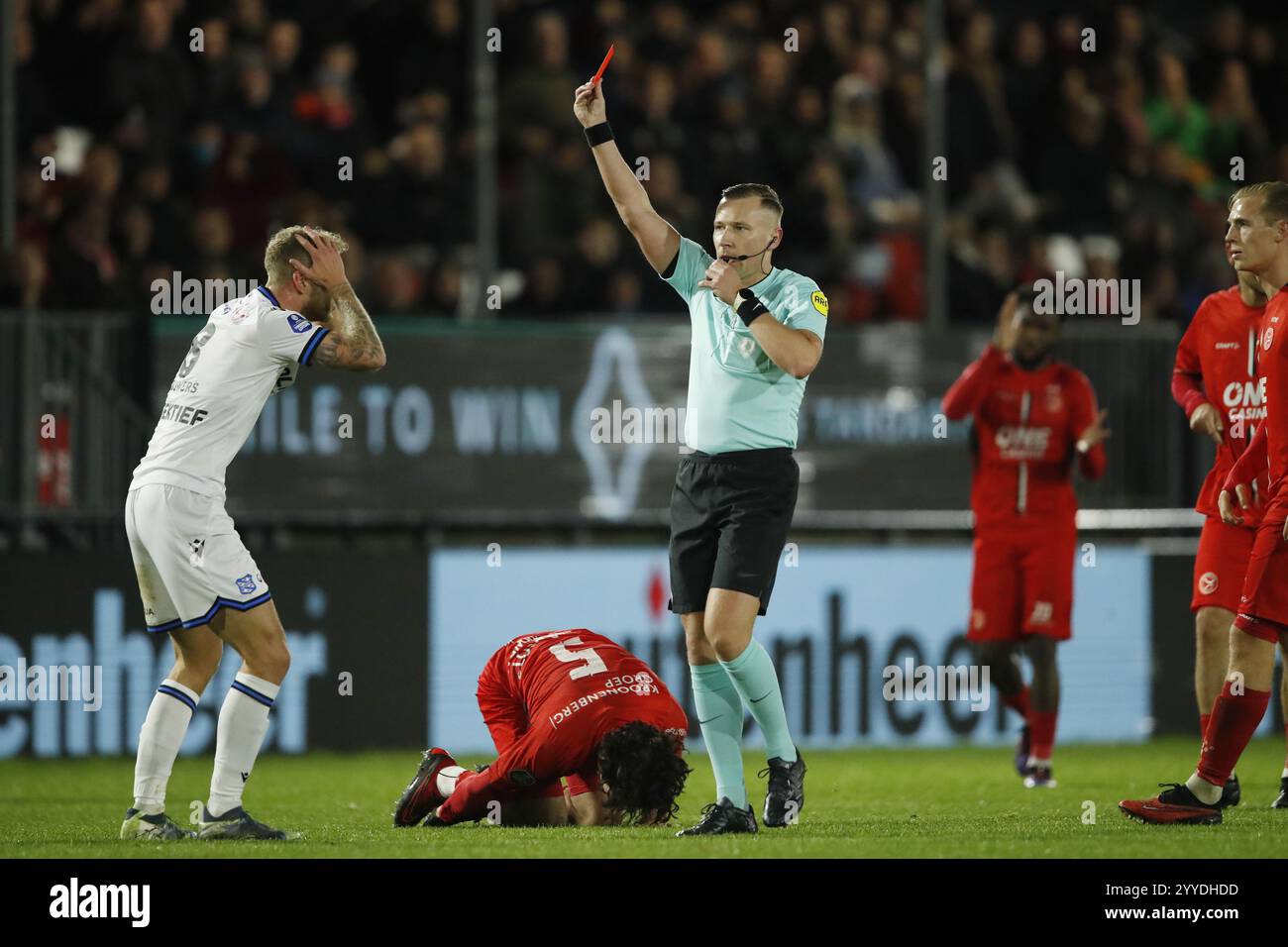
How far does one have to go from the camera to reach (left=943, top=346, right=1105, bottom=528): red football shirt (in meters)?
10.2

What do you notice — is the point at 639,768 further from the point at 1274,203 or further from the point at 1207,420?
the point at 1274,203

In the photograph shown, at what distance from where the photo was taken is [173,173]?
1341cm

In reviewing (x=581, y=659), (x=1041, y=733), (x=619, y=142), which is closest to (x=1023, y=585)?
(x=1041, y=733)

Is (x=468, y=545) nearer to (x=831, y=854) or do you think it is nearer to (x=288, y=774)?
(x=288, y=774)

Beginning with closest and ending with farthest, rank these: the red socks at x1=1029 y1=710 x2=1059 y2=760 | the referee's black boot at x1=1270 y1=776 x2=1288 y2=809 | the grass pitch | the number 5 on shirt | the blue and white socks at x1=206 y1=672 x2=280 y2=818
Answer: the grass pitch < the blue and white socks at x1=206 y1=672 x2=280 y2=818 < the number 5 on shirt < the referee's black boot at x1=1270 y1=776 x2=1288 y2=809 < the red socks at x1=1029 y1=710 x2=1059 y2=760

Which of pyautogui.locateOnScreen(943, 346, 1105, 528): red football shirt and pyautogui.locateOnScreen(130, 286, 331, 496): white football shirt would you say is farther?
pyautogui.locateOnScreen(943, 346, 1105, 528): red football shirt

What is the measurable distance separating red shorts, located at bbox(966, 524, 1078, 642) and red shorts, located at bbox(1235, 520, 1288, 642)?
8.24 feet

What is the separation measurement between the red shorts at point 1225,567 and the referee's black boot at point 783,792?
1.98m

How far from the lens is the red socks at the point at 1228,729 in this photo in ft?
24.8

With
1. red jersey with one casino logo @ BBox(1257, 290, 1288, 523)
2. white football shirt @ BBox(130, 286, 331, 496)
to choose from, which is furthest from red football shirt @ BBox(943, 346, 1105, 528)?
white football shirt @ BBox(130, 286, 331, 496)

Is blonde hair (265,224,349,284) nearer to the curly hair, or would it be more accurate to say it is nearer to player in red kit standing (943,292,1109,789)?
the curly hair

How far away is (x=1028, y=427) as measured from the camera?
33.4 feet

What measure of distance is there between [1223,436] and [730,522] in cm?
238

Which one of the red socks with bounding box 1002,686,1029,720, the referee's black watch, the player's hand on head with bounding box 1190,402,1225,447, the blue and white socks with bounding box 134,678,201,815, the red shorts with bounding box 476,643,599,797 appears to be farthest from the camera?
the red socks with bounding box 1002,686,1029,720
